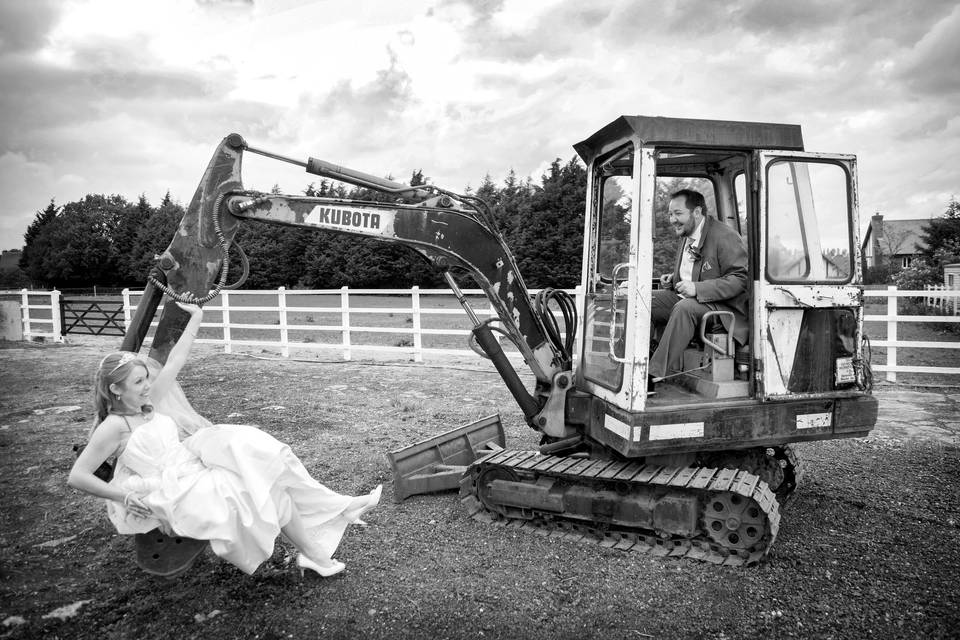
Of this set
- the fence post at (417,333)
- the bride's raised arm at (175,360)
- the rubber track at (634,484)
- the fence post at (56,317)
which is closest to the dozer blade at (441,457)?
the rubber track at (634,484)

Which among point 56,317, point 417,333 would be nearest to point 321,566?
point 417,333

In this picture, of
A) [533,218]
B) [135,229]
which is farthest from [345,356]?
[135,229]

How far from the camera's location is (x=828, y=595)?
12.0 feet

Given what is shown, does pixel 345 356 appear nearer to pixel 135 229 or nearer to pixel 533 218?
pixel 533 218

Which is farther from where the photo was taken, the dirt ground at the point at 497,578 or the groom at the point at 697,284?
the groom at the point at 697,284

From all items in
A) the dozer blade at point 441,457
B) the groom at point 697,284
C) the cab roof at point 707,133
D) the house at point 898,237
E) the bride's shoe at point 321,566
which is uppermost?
the house at point 898,237

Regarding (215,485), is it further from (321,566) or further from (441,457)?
(441,457)

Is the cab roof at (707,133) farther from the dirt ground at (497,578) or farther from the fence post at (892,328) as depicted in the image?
the fence post at (892,328)

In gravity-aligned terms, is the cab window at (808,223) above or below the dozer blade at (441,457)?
above

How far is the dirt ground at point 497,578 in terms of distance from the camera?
338 cm

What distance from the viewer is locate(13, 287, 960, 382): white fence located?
9.60 metres

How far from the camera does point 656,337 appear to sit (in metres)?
4.88

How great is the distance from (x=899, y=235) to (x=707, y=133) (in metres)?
75.5

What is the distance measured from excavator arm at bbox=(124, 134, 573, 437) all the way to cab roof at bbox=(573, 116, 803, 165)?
1.34 m
